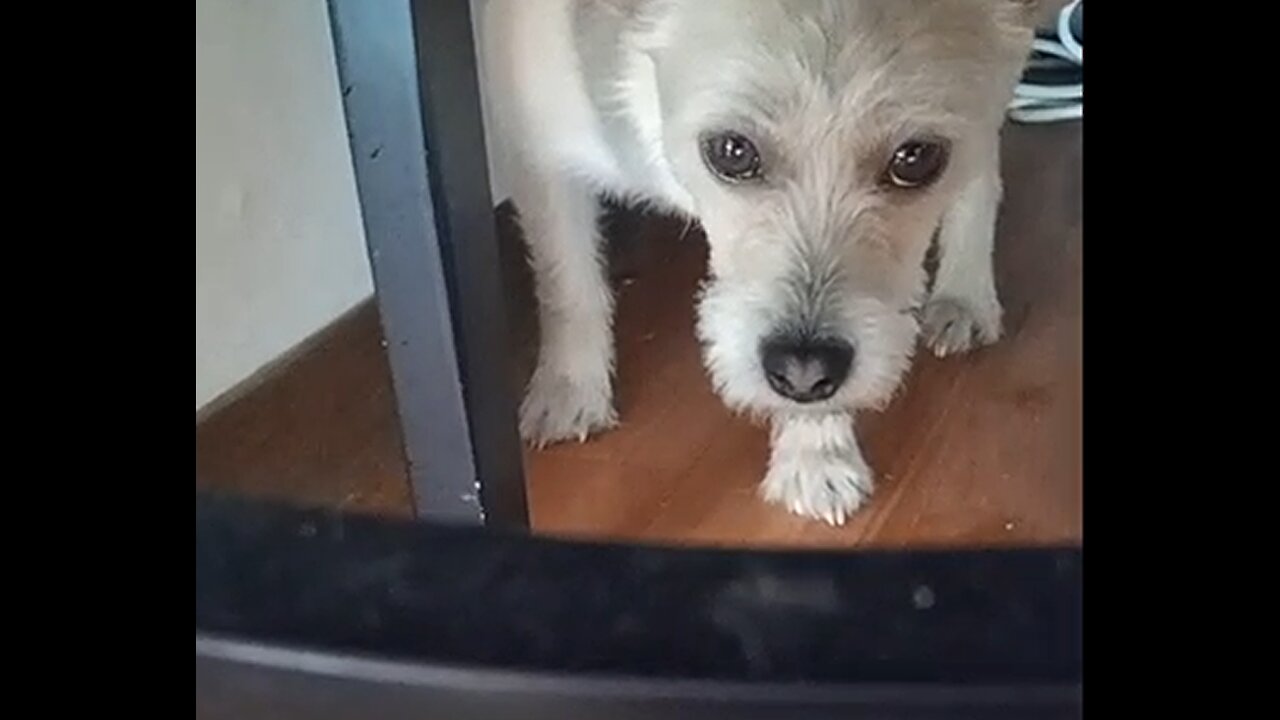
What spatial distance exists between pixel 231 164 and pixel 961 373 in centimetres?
66

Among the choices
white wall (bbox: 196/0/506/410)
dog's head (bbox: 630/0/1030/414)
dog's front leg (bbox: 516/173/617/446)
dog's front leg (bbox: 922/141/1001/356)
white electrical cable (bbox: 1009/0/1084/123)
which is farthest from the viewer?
white electrical cable (bbox: 1009/0/1084/123)

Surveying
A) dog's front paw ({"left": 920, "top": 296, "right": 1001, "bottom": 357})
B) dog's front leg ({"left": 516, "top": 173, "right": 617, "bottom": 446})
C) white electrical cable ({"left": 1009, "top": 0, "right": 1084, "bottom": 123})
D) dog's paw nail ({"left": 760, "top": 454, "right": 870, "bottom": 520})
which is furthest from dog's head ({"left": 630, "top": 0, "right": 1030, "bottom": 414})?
white electrical cable ({"left": 1009, "top": 0, "right": 1084, "bottom": 123})

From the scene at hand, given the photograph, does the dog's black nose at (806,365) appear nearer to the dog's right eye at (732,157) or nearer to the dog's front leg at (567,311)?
the dog's right eye at (732,157)

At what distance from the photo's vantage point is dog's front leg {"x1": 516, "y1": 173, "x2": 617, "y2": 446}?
1.45 meters

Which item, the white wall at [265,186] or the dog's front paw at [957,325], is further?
the dog's front paw at [957,325]

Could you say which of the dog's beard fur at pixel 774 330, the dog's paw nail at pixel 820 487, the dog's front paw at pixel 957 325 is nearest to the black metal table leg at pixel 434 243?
the dog's beard fur at pixel 774 330

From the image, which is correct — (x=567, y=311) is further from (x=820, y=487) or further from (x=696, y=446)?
(x=820, y=487)

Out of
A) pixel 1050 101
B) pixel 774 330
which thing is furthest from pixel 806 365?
pixel 1050 101

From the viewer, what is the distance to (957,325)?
157cm

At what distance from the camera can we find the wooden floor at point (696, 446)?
1337 mm

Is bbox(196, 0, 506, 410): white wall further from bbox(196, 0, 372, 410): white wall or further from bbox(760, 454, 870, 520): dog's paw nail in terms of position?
bbox(760, 454, 870, 520): dog's paw nail

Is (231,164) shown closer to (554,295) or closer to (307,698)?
(554,295)

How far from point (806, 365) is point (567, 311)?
354 mm

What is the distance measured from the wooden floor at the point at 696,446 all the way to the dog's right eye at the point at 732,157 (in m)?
0.29
